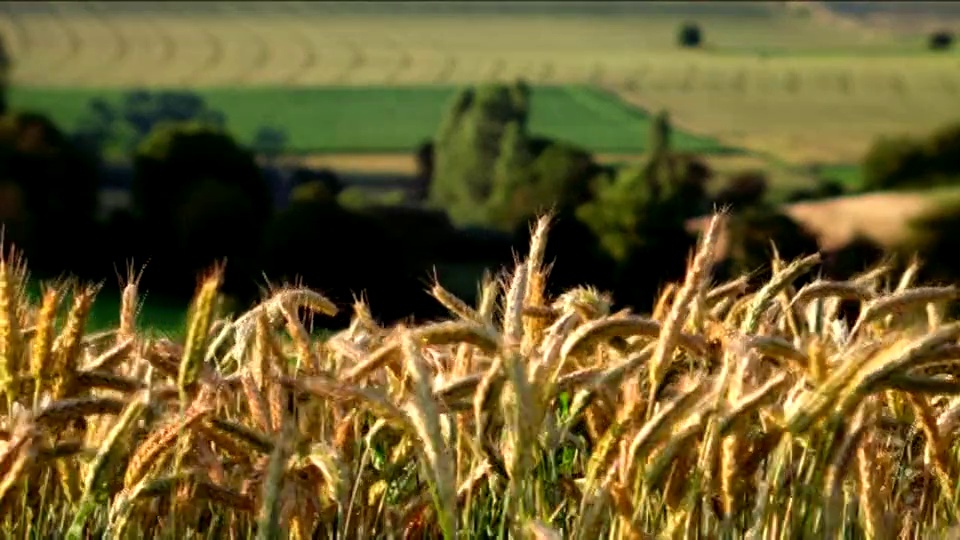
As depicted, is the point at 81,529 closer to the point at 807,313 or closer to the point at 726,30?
the point at 807,313

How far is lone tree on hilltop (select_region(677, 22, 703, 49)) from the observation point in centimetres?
13712

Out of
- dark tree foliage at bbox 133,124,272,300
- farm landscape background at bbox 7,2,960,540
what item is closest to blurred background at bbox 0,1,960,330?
dark tree foliage at bbox 133,124,272,300

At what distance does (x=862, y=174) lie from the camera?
80.2m

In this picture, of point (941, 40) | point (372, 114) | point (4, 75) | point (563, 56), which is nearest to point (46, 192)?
point (4, 75)

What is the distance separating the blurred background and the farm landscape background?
0.28m

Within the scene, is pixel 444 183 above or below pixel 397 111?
below

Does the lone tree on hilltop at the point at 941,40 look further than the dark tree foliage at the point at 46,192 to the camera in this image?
Yes

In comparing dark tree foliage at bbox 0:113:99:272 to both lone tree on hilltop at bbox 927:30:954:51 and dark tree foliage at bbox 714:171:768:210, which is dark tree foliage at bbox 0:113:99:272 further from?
lone tree on hilltop at bbox 927:30:954:51

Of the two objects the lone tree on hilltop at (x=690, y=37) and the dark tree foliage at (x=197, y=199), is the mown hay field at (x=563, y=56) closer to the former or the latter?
the lone tree on hilltop at (x=690, y=37)

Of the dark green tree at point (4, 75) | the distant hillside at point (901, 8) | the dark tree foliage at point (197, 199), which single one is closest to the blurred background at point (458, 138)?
the dark tree foliage at point (197, 199)

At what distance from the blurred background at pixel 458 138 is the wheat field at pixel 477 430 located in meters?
7.21

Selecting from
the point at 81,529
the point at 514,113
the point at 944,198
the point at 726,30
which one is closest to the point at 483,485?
the point at 81,529

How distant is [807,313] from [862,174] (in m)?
78.4

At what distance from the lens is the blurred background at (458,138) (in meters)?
48.9
